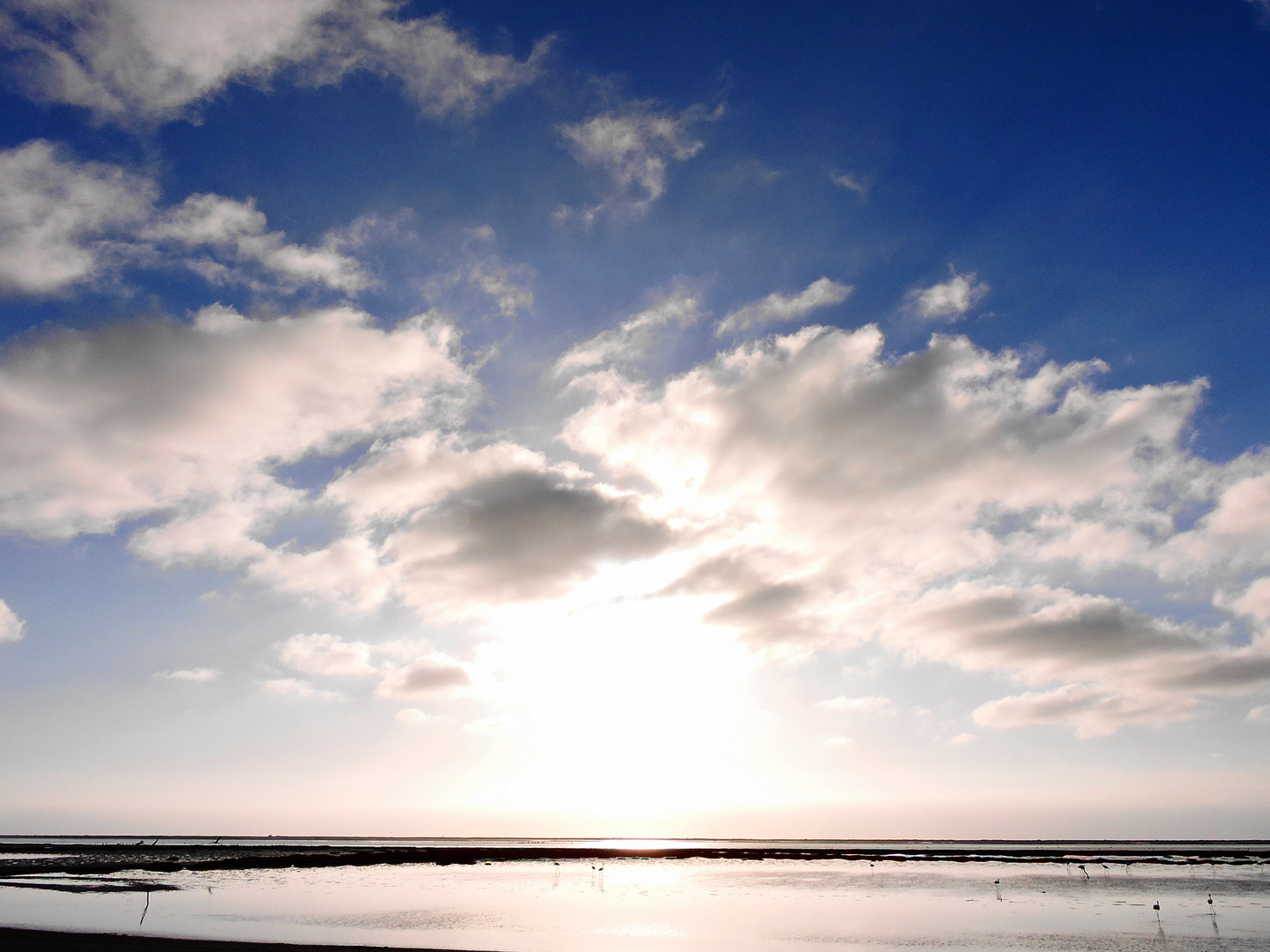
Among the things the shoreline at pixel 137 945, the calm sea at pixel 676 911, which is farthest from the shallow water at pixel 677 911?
the shoreline at pixel 137 945

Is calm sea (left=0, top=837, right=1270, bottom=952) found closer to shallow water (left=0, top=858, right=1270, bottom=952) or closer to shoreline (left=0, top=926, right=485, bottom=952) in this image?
shallow water (left=0, top=858, right=1270, bottom=952)

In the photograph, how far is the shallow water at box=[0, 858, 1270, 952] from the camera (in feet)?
115

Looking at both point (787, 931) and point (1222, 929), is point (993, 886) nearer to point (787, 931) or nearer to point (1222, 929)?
point (1222, 929)

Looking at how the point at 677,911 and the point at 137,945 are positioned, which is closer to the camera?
the point at 137,945

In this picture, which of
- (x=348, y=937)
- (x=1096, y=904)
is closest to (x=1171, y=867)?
(x=1096, y=904)

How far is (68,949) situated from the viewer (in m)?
28.4

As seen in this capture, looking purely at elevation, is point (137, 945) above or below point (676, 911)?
above

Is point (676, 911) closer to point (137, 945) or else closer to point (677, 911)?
point (677, 911)

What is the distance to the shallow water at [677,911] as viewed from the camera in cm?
3494

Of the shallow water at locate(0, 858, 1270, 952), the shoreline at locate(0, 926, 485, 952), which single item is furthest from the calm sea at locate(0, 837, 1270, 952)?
the shoreline at locate(0, 926, 485, 952)

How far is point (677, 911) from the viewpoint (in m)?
46.2

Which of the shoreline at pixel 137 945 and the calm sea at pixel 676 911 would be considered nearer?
the shoreline at pixel 137 945

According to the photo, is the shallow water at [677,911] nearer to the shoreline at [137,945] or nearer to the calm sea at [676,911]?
the calm sea at [676,911]

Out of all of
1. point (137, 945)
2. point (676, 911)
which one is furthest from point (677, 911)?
point (137, 945)
